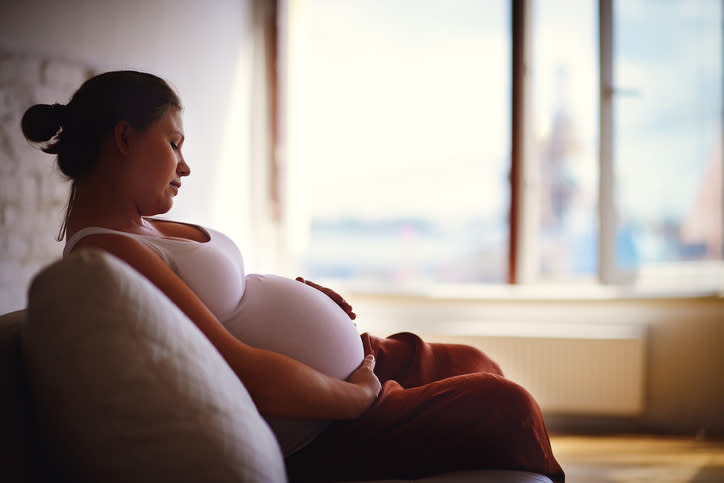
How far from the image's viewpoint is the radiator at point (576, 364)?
2.71 meters

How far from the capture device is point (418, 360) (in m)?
1.37

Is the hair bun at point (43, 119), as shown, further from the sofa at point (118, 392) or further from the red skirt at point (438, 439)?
the red skirt at point (438, 439)

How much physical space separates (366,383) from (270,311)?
219mm

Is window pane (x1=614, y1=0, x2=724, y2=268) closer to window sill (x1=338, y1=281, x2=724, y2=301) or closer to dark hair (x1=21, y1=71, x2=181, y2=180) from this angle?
window sill (x1=338, y1=281, x2=724, y2=301)

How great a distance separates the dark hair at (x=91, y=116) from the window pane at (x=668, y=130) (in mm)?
2338

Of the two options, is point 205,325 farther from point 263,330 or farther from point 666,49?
point 666,49

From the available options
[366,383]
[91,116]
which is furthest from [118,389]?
[91,116]

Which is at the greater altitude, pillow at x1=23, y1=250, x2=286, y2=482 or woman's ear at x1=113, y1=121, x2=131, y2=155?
woman's ear at x1=113, y1=121, x2=131, y2=155

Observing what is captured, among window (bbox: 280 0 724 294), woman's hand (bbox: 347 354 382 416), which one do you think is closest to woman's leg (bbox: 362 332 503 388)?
woman's hand (bbox: 347 354 382 416)

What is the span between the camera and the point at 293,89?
3.31 metres

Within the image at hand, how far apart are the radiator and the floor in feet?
0.50

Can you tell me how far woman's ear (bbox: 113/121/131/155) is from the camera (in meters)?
1.15

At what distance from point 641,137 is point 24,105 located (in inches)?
98.9

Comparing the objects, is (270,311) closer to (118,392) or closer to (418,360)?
(418,360)
